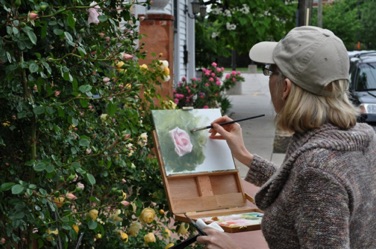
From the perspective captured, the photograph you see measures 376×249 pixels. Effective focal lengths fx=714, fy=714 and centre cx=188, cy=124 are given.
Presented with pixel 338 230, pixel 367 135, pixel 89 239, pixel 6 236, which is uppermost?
pixel 367 135

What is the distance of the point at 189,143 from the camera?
157 inches

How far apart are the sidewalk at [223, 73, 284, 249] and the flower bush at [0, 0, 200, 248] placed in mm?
867

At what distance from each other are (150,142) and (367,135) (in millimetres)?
2143

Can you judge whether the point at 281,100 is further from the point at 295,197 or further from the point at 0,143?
the point at 0,143

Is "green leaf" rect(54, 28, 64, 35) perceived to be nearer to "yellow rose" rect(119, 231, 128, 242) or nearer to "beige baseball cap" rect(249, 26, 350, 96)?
"beige baseball cap" rect(249, 26, 350, 96)

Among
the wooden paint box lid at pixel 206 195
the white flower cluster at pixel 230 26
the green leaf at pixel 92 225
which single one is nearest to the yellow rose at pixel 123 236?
the wooden paint box lid at pixel 206 195

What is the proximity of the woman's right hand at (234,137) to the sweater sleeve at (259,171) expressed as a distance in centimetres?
4

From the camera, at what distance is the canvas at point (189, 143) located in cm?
393

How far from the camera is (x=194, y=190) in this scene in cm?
394

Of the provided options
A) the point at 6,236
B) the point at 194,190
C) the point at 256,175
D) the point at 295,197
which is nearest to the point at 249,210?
the point at 194,190

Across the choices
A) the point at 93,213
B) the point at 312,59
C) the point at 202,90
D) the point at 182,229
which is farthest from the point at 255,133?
the point at 312,59

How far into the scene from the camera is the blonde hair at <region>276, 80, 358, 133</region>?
A: 233 centimetres

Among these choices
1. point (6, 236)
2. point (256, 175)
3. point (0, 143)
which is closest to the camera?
point (0, 143)

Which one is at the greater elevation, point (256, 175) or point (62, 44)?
point (62, 44)
